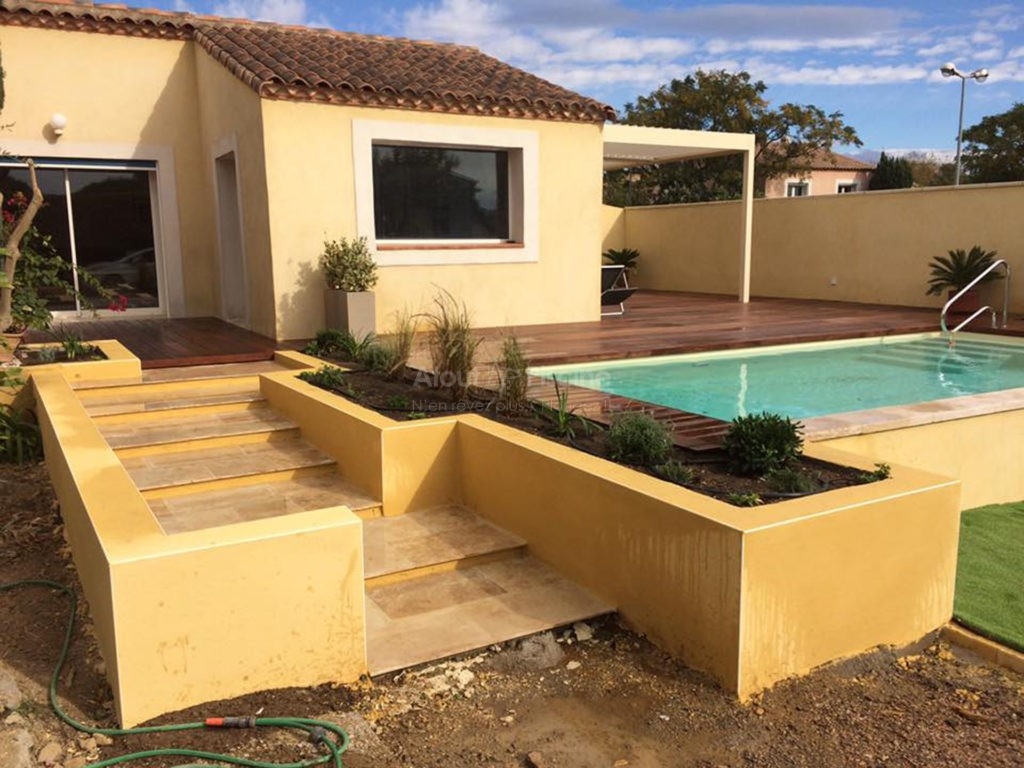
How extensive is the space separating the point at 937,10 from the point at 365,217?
1449 inches

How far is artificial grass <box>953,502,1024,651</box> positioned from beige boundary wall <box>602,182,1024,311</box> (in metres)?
9.78

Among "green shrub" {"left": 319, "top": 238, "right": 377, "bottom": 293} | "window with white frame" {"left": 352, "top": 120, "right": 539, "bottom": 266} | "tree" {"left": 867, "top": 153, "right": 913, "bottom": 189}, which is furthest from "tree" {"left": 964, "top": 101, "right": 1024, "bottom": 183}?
"green shrub" {"left": 319, "top": 238, "right": 377, "bottom": 293}

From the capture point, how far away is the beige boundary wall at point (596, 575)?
306cm

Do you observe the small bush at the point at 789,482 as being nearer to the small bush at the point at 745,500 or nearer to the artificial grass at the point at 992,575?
the small bush at the point at 745,500

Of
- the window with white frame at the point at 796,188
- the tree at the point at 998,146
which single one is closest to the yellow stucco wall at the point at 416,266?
the window with white frame at the point at 796,188

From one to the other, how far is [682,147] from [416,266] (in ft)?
20.0

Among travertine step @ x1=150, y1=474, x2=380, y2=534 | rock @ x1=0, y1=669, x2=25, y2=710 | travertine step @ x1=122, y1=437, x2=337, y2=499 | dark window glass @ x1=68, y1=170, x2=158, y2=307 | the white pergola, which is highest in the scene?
the white pergola

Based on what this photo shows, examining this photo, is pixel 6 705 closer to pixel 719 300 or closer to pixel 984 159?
pixel 719 300

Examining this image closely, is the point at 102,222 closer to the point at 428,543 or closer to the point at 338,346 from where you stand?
the point at 338,346

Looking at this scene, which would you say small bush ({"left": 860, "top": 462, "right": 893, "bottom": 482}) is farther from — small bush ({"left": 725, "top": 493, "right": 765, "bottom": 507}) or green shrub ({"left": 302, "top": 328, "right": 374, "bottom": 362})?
green shrub ({"left": 302, "top": 328, "right": 374, "bottom": 362})

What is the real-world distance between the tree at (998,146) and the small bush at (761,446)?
33.0 m

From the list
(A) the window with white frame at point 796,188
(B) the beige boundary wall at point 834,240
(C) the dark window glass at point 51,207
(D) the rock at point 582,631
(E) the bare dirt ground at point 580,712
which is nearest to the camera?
(E) the bare dirt ground at point 580,712

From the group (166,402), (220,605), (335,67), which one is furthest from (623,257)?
(220,605)

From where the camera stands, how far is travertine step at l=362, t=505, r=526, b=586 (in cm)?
446
